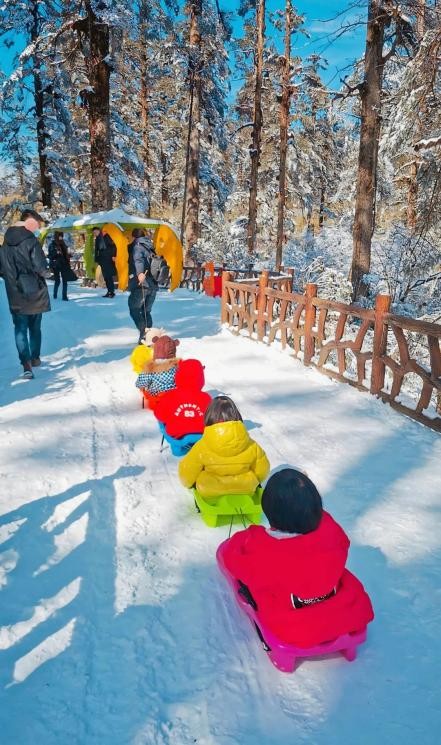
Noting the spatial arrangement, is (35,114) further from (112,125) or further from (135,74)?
(135,74)

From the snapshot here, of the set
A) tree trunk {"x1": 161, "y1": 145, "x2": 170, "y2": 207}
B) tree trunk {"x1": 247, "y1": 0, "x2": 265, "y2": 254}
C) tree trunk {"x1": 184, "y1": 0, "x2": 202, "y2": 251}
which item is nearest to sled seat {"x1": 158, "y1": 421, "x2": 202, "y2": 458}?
tree trunk {"x1": 184, "y1": 0, "x2": 202, "y2": 251}

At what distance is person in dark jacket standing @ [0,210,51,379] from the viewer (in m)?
5.81

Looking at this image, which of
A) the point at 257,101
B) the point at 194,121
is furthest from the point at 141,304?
the point at 257,101

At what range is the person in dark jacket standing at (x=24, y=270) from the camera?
5.81 m

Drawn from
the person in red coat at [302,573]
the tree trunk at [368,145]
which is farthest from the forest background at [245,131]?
the person in red coat at [302,573]

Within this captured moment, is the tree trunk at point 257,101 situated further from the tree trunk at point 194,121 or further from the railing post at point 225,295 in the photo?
the railing post at point 225,295

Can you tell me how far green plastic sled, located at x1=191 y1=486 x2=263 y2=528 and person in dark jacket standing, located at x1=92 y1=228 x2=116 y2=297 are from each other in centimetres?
1081

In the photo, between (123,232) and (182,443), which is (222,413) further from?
(123,232)

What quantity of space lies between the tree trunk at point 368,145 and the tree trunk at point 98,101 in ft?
24.2

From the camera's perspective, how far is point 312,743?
1939 millimetres

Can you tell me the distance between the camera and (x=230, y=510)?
10.9ft

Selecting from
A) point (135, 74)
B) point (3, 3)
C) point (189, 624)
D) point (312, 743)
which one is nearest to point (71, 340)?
point (189, 624)

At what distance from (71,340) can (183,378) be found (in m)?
4.60

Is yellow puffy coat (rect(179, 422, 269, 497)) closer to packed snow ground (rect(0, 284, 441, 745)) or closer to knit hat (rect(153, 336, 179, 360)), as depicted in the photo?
packed snow ground (rect(0, 284, 441, 745))
